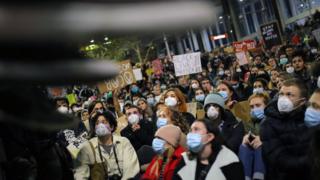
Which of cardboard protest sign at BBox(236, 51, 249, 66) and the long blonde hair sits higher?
cardboard protest sign at BBox(236, 51, 249, 66)

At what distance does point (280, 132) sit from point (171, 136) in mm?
1436

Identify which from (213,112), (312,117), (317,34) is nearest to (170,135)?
(213,112)

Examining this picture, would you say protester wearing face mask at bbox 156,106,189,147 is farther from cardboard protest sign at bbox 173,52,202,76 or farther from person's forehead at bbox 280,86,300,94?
cardboard protest sign at bbox 173,52,202,76

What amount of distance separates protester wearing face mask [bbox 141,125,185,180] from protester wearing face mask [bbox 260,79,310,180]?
40.1 inches

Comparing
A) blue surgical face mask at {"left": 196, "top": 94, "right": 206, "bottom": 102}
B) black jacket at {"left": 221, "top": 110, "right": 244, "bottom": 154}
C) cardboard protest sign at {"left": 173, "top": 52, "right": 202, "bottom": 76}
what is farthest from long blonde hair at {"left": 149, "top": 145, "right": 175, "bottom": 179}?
cardboard protest sign at {"left": 173, "top": 52, "right": 202, "bottom": 76}

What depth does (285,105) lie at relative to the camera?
4.89 m

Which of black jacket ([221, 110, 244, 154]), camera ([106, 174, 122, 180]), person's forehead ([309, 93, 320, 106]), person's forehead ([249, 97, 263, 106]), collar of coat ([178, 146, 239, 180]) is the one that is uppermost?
person's forehead ([309, 93, 320, 106])

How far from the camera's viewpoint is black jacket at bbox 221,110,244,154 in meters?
5.69

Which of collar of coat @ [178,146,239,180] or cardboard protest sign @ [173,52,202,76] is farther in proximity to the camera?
cardboard protest sign @ [173,52,202,76]

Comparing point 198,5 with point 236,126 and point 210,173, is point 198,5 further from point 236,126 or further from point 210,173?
point 236,126

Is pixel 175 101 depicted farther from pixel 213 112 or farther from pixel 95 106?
pixel 95 106

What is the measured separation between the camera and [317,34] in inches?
666

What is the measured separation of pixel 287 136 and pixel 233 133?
126 cm

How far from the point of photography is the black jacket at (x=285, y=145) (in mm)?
4496
